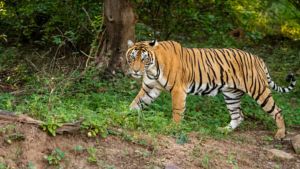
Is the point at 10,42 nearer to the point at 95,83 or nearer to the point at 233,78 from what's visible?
the point at 95,83

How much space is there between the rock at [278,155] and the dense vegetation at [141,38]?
806 mm

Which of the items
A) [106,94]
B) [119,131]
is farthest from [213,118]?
[119,131]

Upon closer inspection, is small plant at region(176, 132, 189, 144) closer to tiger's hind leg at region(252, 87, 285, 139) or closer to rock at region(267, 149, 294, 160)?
rock at region(267, 149, 294, 160)

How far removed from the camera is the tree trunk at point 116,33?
9477mm

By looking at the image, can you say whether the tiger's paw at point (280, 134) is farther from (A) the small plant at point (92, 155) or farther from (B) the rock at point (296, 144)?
(A) the small plant at point (92, 155)

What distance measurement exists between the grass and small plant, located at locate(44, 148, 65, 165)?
199 millimetres

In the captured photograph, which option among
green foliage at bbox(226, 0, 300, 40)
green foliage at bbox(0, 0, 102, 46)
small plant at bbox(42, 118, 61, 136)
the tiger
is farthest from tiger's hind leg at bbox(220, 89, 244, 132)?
green foliage at bbox(0, 0, 102, 46)

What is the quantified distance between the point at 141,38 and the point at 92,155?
630cm

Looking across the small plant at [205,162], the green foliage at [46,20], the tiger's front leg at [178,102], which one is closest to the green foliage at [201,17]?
the green foliage at [46,20]

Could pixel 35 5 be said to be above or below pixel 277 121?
above

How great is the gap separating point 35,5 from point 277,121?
6.52 metres

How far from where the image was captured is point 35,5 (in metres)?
12.0

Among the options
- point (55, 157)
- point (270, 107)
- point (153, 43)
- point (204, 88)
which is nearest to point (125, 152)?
point (55, 157)

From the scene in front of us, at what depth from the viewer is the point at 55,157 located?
15.9 feet
